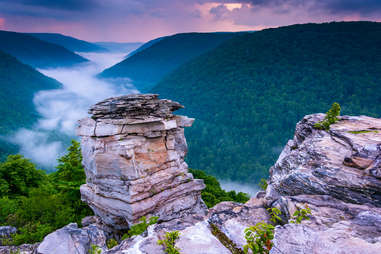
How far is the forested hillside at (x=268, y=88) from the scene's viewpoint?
108812 millimetres

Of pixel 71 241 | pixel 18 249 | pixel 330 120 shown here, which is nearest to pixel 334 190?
pixel 330 120

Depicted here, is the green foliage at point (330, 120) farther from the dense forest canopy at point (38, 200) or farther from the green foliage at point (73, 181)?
the green foliage at point (73, 181)

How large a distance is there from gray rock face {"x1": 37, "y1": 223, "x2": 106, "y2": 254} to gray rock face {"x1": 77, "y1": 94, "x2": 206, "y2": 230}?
419 cm

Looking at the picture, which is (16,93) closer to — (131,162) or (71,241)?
(131,162)

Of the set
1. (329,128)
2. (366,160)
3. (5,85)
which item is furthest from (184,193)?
(5,85)

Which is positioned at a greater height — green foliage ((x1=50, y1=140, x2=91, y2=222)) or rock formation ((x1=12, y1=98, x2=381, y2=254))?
rock formation ((x1=12, y1=98, x2=381, y2=254))

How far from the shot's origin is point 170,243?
18.8 feet

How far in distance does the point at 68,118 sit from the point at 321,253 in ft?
684

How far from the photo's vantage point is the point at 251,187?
9094 centimetres

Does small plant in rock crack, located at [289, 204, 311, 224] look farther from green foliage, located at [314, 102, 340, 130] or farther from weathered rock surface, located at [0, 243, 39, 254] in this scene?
weathered rock surface, located at [0, 243, 39, 254]

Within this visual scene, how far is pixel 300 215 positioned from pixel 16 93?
602 feet

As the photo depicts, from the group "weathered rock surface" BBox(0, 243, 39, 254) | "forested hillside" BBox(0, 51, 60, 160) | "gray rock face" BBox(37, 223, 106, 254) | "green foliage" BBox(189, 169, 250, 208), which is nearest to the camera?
"gray rock face" BBox(37, 223, 106, 254)

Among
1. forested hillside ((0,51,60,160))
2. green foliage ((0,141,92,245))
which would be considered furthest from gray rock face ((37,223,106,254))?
forested hillside ((0,51,60,160))

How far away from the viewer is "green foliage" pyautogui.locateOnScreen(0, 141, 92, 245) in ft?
47.5
